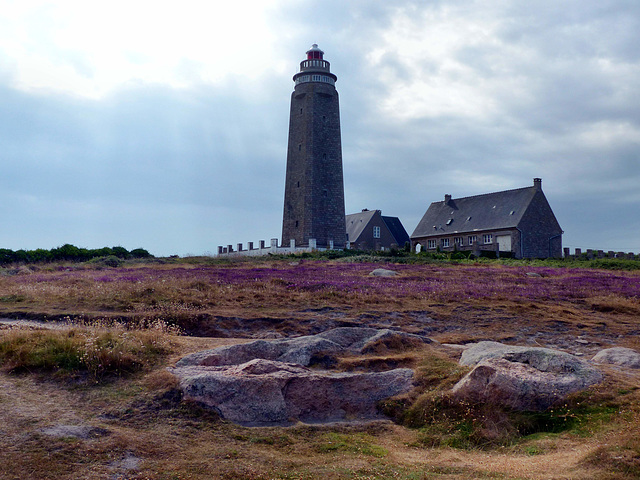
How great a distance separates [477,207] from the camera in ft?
212

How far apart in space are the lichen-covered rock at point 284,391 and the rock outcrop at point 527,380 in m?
1.28

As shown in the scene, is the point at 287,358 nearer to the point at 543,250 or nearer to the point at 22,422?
the point at 22,422

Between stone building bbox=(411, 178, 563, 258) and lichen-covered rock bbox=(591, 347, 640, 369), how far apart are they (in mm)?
41119

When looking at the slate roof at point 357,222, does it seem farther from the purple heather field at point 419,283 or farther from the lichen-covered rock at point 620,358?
the lichen-covered rock at point 620,358

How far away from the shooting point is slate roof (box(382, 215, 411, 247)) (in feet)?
241

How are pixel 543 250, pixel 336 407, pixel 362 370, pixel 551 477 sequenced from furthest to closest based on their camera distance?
pixel 543 250, pixel 362 370, pixel 336 407, pixel 551 477

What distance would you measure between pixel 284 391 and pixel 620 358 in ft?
24.4

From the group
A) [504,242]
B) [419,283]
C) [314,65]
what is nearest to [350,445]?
[419,283]

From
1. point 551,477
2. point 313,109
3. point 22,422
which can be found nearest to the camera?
point 551,477

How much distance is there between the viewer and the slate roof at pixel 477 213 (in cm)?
5969

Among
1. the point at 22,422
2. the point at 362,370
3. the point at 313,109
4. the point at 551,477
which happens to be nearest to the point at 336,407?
the point at 362,370

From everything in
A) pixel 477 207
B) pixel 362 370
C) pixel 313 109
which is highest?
pixel 313 109

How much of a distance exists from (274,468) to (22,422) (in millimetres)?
3819

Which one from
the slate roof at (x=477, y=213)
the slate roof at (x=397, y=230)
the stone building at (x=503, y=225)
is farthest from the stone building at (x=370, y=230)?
the stone building at (x=503, y=225)
